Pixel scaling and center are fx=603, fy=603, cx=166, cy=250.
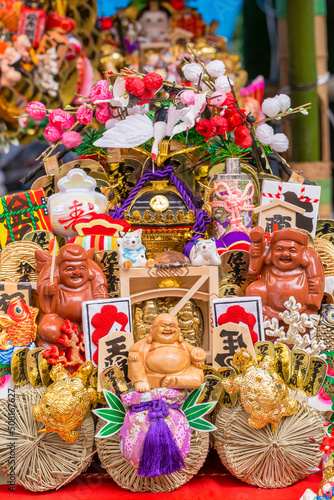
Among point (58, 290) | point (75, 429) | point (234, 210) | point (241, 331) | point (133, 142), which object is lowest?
point (75, 429)

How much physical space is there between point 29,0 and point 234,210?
7.82 ft

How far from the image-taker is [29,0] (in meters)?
3.66

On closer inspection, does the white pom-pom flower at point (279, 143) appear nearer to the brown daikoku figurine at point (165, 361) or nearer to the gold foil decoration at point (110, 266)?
the gold foil decoration at point (110, 266)

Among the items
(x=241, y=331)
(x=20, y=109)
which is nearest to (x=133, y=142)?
(x=241, y=331)

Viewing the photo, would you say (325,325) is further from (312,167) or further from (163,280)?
(312,167)

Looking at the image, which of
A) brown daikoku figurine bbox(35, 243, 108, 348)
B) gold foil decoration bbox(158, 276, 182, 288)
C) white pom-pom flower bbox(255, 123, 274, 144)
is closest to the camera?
brown daikoku figurine bbox(35, 243, 108, 348)

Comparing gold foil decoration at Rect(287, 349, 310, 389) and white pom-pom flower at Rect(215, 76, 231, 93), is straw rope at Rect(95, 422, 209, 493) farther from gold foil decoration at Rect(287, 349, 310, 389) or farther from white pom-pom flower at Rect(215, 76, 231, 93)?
white pom-pom flower at Rect(215, 76, 231, 93)

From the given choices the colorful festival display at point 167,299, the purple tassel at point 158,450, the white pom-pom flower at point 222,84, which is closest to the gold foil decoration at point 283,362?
the colorful festival display at point 167,299

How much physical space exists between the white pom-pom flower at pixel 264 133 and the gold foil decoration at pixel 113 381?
38.8 inches

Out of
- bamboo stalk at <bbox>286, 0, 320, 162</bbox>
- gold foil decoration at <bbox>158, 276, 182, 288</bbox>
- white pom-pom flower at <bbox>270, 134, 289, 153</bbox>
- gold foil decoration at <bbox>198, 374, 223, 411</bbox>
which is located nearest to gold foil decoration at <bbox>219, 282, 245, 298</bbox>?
gold foil decoration at <bbox>158, 276, 182, 288</bbox>

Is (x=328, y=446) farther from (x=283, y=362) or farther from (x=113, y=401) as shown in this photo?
(x=113, y=401)

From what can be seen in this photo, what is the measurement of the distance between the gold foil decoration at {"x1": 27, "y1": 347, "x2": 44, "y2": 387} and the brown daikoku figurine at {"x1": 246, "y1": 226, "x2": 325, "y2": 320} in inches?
25.7

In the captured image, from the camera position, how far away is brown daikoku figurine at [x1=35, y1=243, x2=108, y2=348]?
176 centimetres

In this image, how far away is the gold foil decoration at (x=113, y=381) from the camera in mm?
1594
